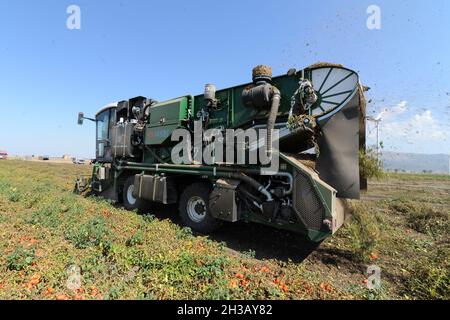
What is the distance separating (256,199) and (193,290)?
268cm

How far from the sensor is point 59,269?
409 cm

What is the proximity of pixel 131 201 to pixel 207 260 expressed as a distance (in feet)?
19.4

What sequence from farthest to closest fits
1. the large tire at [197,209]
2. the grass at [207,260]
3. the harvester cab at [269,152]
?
1. the large tire at [197,209]
2. the harvester cab at [269,152]
3. the grass at [207,260]

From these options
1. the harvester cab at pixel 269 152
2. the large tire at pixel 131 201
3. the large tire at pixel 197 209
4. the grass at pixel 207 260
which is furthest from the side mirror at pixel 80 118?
the large tire at pixel 197 209

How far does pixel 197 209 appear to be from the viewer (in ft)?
23.7

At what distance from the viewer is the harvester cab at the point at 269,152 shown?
5.45 meters

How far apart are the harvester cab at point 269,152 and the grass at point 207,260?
716 mm

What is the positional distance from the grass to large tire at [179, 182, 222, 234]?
1.29 ft

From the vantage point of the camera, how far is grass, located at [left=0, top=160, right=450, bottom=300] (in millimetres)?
3652

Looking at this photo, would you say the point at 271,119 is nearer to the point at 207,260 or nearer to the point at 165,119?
the point at 207,260
